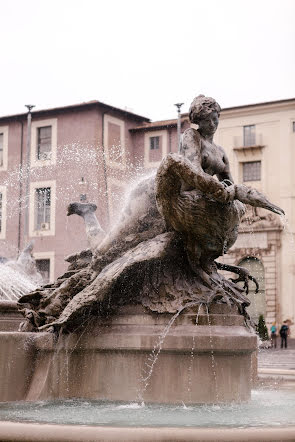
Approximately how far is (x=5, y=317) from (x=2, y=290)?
130 inches

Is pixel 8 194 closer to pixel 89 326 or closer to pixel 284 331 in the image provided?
pixel 284 331

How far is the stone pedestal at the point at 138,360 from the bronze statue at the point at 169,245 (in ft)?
0.44

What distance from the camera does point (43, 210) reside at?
35844 millimetres

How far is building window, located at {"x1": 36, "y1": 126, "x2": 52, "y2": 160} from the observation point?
36.0 metres

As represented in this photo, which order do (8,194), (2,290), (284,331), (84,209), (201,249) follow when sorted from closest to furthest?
1. (201,249)
2. (84,209)
3. (2,290)
4. (284,331)
5. (8,194)

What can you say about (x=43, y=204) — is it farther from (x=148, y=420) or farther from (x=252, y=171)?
(x=148, y=420)

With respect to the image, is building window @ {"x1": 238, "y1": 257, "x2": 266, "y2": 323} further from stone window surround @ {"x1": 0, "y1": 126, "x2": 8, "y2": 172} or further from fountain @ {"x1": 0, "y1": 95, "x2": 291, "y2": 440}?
fountain @ {"x1": 0, "y1": 95, "x2": 291, "y2": 440}

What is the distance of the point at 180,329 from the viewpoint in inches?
213

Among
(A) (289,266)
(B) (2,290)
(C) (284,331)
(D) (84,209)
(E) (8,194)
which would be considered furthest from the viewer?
(E) (8,194)

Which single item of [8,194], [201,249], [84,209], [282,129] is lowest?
[201,249]

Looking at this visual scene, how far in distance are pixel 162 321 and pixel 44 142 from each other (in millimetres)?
31611

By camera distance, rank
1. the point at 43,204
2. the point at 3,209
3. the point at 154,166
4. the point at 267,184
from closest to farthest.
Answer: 1. the point at 154,166
2. the point at 267,184
3. the point at 43,204
4. the point at 3,209

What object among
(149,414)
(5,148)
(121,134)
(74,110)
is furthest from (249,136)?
(149,414)

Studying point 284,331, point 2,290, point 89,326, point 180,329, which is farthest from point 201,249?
point 284,331
